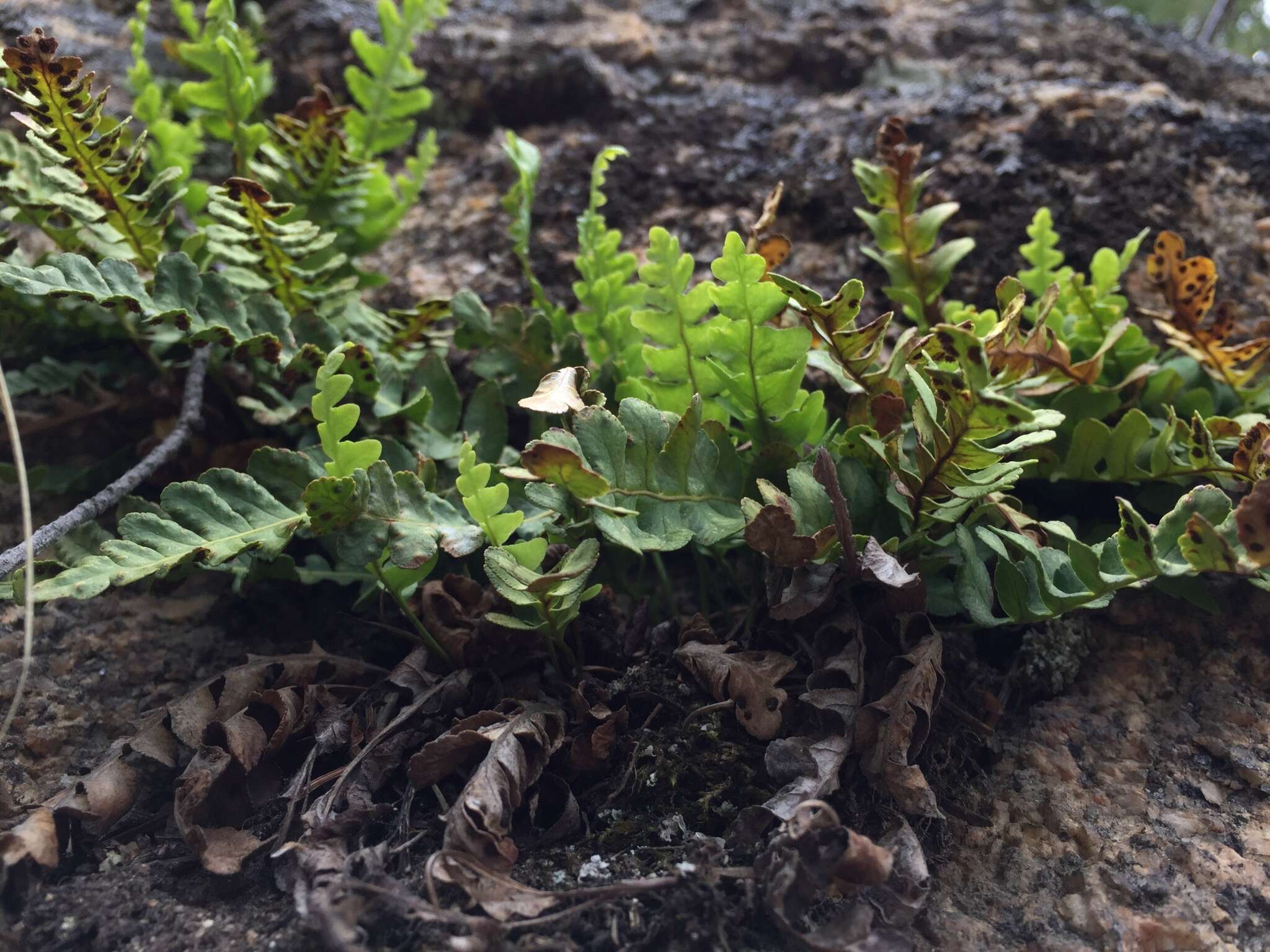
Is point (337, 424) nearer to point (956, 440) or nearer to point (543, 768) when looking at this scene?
point (543, 768)

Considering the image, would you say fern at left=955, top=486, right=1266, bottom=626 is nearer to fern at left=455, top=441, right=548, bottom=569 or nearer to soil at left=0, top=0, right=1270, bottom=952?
soil at left=0, top=0, right=1270, bottom=952

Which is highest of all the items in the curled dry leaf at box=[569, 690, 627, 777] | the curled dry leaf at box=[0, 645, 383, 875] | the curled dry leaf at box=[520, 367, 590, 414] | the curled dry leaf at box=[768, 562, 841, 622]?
the curled dry leaf at box=[520, 367, 590, 414]

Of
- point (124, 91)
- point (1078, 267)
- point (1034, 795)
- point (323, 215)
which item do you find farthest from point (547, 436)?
point (124, 91)

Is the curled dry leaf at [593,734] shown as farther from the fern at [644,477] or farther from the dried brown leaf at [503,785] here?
the fern at [644,477]

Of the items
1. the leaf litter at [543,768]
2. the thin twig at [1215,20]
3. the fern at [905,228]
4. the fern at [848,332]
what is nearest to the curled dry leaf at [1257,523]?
the leaf litter at [543,768]

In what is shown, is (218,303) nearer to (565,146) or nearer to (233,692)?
(233,692)

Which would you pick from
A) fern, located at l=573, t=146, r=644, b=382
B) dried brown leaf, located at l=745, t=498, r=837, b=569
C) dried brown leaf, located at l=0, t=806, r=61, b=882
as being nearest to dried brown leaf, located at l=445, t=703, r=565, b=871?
dried brown leaf, located at l=745, t=498, r=837, b=569

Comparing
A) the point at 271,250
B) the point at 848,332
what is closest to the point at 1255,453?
the point at 848,332
